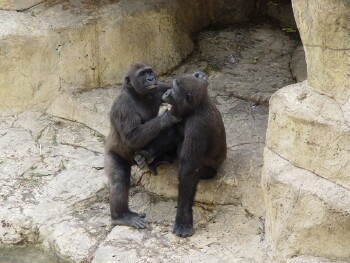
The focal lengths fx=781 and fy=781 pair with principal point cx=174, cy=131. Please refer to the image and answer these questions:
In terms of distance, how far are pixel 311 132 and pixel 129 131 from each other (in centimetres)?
158

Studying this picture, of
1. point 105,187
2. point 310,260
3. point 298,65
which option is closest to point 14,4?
point 105,187

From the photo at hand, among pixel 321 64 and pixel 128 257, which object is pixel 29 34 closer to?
pixel 128 257

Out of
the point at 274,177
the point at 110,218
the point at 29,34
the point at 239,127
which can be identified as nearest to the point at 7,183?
the point at 110,218

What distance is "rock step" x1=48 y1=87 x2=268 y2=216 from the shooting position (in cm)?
581

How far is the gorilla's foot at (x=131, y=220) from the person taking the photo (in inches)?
224

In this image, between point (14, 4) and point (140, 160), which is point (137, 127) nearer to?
point (140, 160)

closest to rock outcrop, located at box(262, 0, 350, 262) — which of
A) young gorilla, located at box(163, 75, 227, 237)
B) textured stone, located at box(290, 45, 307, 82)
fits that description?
young gorilla, located at box(163, 75, 227, 237)

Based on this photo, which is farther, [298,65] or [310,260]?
[298,65]

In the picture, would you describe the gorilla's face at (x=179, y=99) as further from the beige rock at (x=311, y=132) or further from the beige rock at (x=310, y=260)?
the beige rock at (x=310, y=260)

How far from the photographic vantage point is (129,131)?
5.69 meters

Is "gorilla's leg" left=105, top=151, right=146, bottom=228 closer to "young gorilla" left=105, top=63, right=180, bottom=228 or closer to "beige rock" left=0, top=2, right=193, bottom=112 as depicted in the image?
"young gorilla" left=105, top=63, right=180, bottom=228

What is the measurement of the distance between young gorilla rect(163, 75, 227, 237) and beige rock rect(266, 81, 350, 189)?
770mm

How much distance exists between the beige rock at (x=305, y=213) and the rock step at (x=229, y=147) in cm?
92

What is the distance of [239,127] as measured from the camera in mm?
6500
